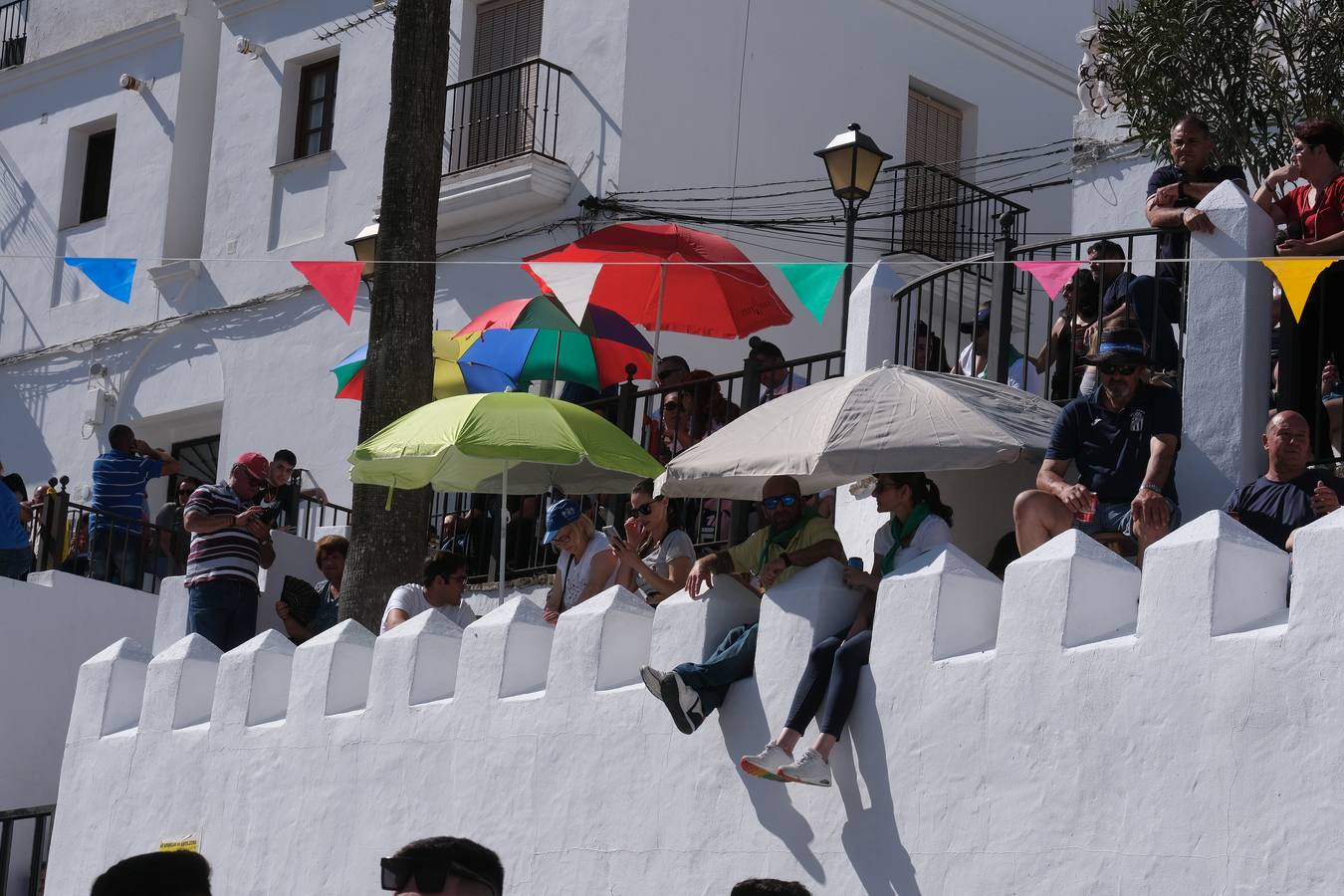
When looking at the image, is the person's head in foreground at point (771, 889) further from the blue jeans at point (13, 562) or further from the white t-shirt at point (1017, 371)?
the blue jeans at point (13, 562)

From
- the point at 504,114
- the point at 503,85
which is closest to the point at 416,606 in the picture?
the point at 504,114

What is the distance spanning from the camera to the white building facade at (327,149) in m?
19.6

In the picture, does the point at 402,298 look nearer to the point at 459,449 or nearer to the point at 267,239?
the point at 459,449

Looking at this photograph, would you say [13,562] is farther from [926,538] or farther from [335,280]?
[926,538]

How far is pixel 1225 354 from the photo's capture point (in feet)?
33.2

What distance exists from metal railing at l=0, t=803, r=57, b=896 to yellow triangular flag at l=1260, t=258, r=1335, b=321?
28.9ft

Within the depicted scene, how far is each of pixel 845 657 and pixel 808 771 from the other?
0.52 m

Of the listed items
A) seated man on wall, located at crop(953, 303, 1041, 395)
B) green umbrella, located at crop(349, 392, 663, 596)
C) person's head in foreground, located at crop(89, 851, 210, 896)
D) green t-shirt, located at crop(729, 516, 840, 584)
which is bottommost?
person's head in foreground, located at crop(89, 851, 210, 896)

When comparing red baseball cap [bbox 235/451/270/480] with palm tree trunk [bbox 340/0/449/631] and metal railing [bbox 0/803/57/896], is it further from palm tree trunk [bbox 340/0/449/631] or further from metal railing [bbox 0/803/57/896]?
metal railing [bbox 0/803/57/896]

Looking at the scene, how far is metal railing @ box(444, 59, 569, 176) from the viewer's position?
64.8 ft

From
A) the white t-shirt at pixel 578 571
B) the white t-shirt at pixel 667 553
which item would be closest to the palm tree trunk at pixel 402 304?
the white t-shirt at pixel 578 571

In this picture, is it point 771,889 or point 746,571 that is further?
point 746,571

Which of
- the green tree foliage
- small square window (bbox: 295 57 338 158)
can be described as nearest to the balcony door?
small square window (bbox: 295 57 338 158)

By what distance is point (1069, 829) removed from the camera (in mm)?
8109
